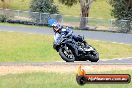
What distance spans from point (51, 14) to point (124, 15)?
9.46 metres

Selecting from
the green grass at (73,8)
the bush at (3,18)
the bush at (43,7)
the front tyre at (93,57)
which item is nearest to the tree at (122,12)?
the bush at (43,7)

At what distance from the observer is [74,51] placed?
8.02m

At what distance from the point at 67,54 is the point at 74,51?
0.15m

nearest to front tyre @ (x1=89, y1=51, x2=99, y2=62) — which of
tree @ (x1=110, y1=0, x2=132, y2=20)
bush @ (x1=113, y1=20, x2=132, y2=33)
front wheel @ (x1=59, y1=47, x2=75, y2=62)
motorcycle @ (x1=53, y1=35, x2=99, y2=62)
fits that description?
motorcycle @ (x1=53, y1=35, x2=99, y2=62)

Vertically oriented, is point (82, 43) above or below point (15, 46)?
above

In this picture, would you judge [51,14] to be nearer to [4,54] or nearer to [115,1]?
[115,1]

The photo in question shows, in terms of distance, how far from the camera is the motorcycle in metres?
7.86

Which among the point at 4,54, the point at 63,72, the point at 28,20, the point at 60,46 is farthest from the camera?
the point at 28,20

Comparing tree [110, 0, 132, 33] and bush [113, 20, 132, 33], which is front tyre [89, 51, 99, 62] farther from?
tree [110, 0, 132, 33]

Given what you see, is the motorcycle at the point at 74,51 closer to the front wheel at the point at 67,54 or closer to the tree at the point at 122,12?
the front wheel at the point at 67,54

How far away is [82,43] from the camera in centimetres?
802

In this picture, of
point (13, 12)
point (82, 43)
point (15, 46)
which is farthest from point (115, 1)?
point (82, 43)

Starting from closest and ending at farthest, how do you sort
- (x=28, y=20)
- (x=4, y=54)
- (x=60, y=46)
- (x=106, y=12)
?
(x=60, y=46) → (x=4, y=54) → (x=28, y=20) → (x=106, y=12)

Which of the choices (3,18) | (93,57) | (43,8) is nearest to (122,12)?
(43,8)
